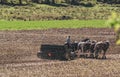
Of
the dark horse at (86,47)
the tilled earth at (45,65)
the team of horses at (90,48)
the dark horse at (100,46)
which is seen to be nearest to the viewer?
the tilled earth at (45,65)

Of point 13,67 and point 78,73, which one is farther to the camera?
point 13,67

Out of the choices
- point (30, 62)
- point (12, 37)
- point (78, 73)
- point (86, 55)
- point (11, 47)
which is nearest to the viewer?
point (78, 73)

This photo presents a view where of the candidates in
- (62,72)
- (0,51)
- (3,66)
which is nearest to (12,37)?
(0,51)

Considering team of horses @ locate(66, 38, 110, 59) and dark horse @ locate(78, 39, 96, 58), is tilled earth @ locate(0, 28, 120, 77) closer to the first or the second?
team of horses @ locate(66, 38, 110, 59)

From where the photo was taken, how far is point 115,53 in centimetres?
2644

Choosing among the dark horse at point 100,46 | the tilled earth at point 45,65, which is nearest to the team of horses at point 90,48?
the dark horse at point 100,46

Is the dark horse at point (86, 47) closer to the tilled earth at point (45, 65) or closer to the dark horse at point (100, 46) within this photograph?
the dark horse at point (100, 46)

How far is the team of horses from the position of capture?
925 inches

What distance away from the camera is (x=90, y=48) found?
23.6 metres

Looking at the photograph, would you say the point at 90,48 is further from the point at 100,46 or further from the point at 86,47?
the point at 100,46

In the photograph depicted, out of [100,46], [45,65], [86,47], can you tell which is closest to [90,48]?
[86,47]

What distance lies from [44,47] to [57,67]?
117 inches

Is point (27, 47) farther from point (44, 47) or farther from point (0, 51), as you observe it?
point (44, 47)

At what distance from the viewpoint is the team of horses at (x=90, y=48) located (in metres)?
23.5
